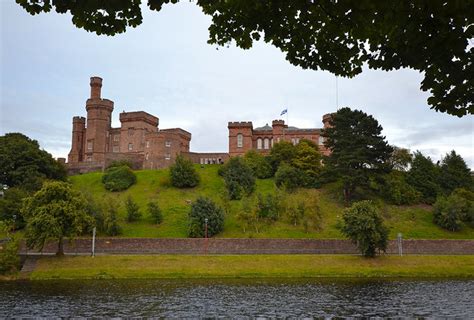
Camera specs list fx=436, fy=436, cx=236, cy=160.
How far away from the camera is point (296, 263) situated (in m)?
33.5

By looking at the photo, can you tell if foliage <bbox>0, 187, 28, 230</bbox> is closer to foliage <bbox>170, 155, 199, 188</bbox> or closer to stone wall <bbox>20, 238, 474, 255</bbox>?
stone wall <bbox>20, 238, 474, 255</bbox>

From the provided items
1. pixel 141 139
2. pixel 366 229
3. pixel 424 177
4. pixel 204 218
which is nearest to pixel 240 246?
pixel 204 218

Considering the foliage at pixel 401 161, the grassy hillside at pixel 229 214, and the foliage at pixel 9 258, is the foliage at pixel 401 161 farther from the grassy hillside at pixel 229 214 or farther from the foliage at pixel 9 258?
the foliage at pixel 9 258

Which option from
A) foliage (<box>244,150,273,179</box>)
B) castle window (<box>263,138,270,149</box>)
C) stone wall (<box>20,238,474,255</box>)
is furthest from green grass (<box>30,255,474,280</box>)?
castle window (<box>263,138,270,149</box>)

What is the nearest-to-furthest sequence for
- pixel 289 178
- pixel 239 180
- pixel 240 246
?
1. pixel 240 246
2. pixel 239 180
3. pixel 289 178

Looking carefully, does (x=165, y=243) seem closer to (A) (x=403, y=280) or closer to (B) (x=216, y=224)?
(B) (x=216, y=224)

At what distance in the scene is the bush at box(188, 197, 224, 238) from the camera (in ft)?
137

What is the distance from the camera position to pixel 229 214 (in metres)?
48.5

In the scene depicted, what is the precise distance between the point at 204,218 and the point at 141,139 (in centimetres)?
4098

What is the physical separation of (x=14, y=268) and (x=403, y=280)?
27.3 metres

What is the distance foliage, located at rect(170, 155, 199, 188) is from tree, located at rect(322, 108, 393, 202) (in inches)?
716

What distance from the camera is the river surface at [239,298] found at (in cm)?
1880

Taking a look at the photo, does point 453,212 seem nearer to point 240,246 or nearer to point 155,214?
point 240,246

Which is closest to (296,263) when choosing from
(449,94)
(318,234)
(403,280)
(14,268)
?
(403,280)
